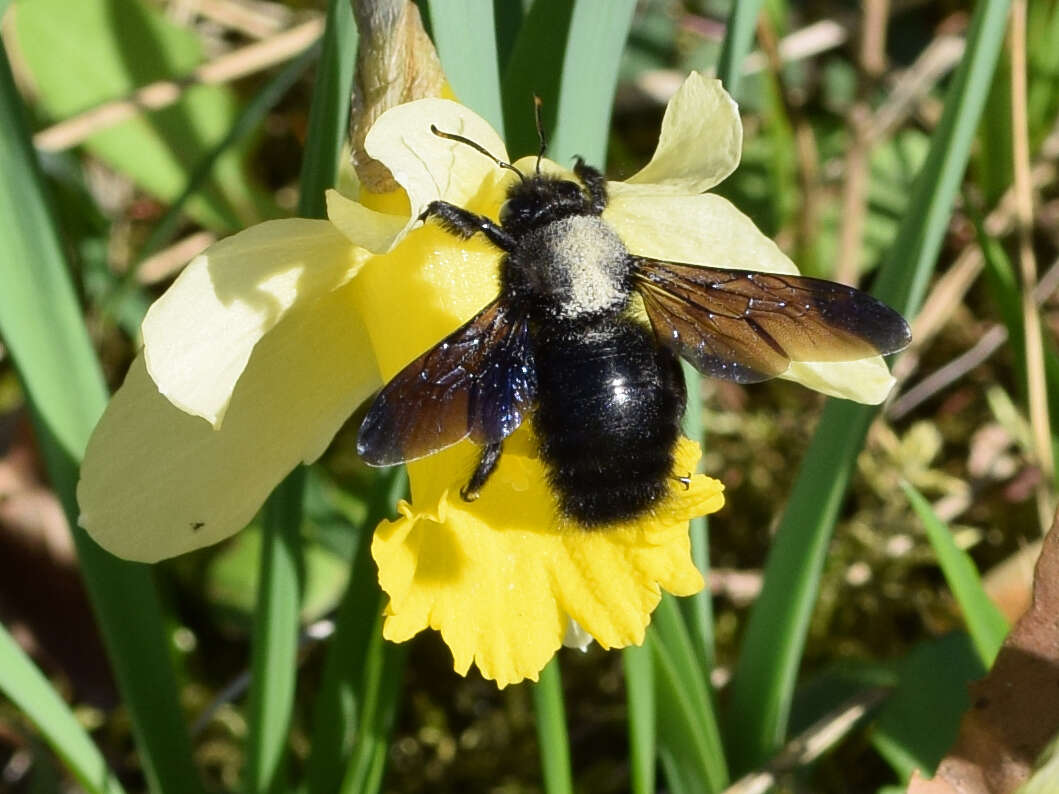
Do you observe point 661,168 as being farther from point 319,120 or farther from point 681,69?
point 681,69

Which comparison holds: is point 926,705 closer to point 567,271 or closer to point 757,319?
point 757,319

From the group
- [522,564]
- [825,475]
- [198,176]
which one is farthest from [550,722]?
[198,176]

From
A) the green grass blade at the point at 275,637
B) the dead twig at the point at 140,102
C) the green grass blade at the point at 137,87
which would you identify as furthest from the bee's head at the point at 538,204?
the green grass blade at the point at 137,87

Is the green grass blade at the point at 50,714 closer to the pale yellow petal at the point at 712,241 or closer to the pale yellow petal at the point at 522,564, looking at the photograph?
the pale yellow petal at the point at 522,564

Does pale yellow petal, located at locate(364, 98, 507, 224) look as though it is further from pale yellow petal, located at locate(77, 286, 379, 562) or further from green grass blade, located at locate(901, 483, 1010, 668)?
green grass blade, located at locate(901, 483, 1010, 668)

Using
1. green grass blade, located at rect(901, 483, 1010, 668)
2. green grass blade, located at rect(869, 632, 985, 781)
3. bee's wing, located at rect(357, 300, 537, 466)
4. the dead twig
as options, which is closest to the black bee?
bee's wing, located at rect(357, 300, 537, 466)
